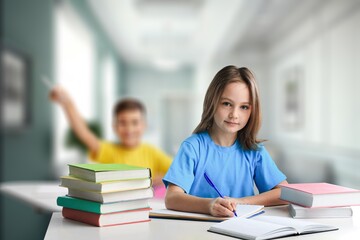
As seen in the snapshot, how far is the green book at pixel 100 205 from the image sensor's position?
2.96ft

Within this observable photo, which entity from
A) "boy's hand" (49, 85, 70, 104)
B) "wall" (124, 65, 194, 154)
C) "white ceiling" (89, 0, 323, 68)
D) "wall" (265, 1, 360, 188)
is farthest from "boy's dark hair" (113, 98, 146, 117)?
"wall" (124, 65, 194, 154)

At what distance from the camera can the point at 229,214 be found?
36.5 inches

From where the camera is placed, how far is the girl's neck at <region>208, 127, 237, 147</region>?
3.23ft

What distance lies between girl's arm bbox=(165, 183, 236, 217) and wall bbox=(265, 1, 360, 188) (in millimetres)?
2324

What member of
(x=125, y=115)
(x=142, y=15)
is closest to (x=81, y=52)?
(x=142, y=15)

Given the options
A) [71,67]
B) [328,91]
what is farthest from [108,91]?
[328,91]

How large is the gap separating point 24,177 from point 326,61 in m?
2.95

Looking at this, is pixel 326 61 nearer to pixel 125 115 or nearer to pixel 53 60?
pixel 53 60

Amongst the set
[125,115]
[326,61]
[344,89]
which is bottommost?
[125,115]

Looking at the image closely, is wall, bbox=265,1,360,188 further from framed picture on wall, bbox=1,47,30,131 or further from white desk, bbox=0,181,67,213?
white desk, bbox=0,181,67,213

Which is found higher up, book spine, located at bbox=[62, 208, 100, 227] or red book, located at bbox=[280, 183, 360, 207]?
red book, located at bbox=[280, 183, 360, 207]

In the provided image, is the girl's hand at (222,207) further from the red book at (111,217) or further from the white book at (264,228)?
the red book at (111,217)

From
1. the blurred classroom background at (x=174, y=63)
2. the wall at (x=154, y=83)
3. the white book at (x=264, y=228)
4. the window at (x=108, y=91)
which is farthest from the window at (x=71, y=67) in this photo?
the wall at (x=154, y=83)

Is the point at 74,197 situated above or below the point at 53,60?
below
